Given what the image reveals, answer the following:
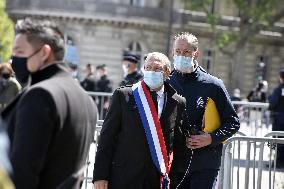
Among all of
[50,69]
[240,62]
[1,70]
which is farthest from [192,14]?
[50,69]

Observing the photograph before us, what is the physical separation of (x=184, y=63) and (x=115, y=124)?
3.61 feet

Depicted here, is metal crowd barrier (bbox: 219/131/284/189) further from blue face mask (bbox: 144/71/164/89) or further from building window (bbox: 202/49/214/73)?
building window (bbox: 202/49/214/73)

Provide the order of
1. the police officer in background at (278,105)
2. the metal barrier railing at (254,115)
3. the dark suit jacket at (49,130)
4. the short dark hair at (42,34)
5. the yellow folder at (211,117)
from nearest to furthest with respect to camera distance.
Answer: the dark suit jacket at (49,130) < the short dark hair at (42,34) < the yellow folder at (211,117) < the police officer in background at (278,105) < the metal barrier railing at (254,115)

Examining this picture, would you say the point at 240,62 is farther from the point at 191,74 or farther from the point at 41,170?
the point at 41,170

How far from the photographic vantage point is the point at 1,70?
43.6 ft

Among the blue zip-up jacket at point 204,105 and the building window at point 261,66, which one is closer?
the blue zip-up jacket at point 204,105

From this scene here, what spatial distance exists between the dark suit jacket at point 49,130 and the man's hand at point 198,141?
86.9 inches

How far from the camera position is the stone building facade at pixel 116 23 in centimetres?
4084

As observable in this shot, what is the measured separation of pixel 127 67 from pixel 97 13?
96.9ft

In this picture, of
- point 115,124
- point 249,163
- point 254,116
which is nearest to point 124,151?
point 115,124

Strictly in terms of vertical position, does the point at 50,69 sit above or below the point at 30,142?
above

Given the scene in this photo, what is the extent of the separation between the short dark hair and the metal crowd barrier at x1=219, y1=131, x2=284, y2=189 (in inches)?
158

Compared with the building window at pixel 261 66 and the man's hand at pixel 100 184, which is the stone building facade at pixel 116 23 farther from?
the man's hand at pixel 100 184

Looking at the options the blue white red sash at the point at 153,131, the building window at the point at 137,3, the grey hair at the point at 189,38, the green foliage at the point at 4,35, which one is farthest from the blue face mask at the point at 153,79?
the building window at the point at 137,3
